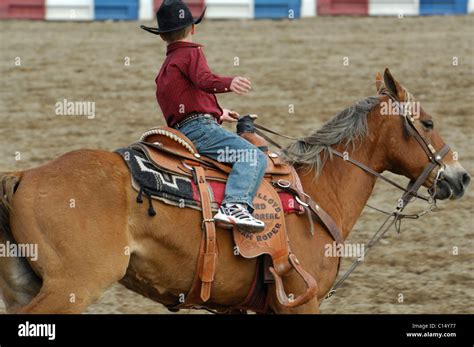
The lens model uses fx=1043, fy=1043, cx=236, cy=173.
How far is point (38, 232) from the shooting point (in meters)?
5.28

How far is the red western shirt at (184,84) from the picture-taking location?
19.2ft

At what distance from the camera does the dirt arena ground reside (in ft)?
27.8

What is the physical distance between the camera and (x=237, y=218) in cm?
573

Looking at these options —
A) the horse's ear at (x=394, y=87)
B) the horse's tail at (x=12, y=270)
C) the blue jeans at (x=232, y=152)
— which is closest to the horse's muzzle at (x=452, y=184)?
the horse's ear at (x=394, y=87)

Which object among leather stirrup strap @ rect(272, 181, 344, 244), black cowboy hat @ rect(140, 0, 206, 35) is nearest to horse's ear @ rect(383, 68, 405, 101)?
leather stirrup strap @ rect(272, 181, 344, 244)

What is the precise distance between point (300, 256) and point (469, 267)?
9.87ft

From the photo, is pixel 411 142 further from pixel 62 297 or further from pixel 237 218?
pixel 62 297

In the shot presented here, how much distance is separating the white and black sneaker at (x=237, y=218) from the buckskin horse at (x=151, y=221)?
0.35 ft

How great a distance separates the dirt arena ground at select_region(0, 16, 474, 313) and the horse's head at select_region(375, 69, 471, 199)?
1482 millimetres

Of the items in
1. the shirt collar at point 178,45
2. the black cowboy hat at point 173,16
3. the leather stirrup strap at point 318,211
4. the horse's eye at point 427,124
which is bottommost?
the leather stirrup strap at point 318,211

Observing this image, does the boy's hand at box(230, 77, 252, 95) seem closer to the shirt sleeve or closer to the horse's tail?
the shirt sleeve

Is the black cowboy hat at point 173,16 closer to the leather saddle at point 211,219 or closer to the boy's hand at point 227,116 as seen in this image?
the leather saddle at point 211,219

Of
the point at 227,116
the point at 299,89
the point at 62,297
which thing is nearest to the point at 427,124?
the point at 227,116

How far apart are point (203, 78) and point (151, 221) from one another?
2.82 feet
